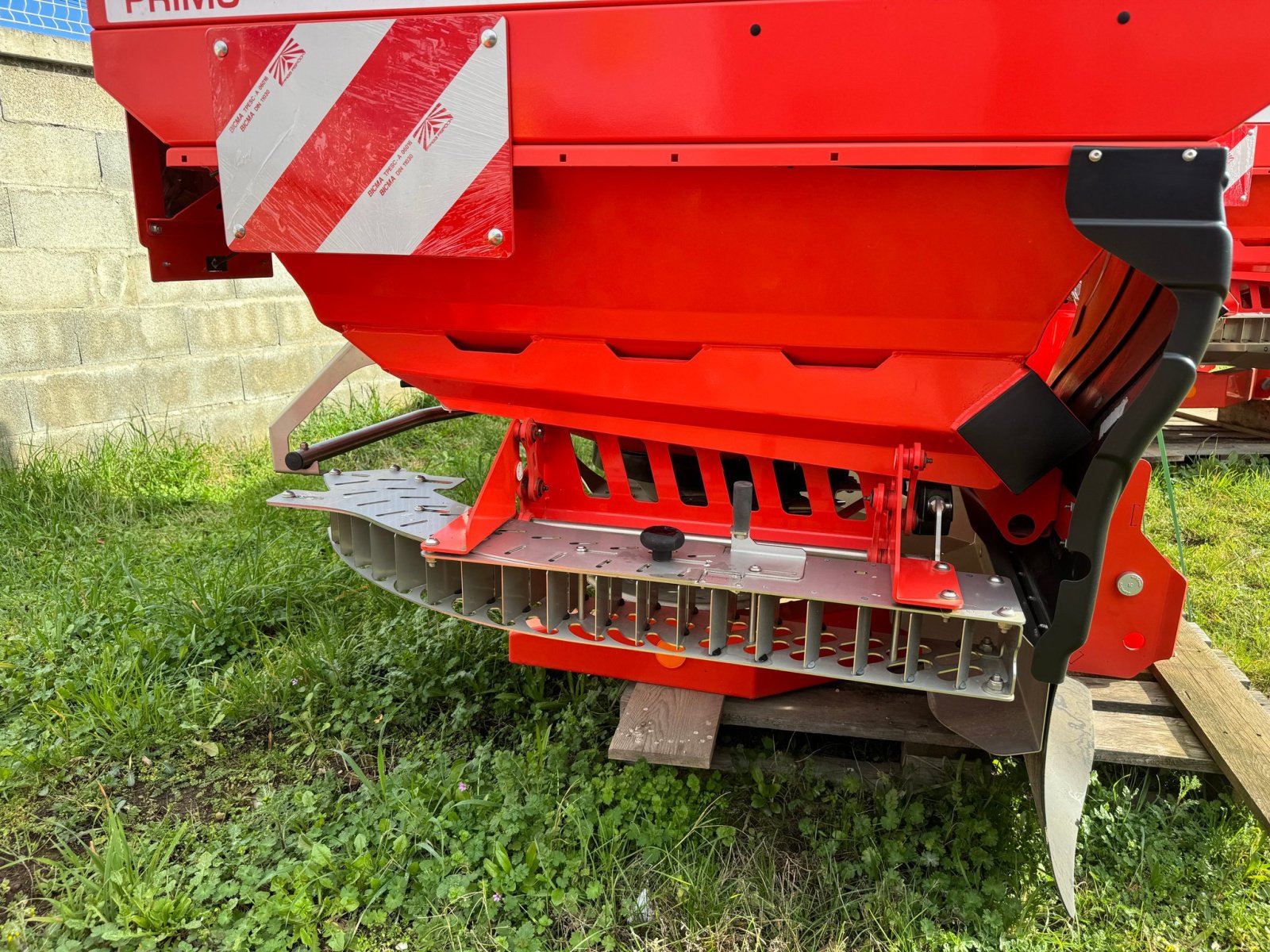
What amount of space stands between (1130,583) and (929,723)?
0.56 meters

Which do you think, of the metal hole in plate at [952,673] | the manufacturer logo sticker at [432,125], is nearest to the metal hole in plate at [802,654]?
the metal hole in plate at [952,673]

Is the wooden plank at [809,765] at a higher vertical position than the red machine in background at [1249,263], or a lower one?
lower

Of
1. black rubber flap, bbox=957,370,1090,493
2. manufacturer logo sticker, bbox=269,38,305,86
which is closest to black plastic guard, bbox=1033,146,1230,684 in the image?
black rubber flap, bbox=957,370,1090,493

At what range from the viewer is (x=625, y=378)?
78.2 inches

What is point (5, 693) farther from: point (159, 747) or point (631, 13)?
point (631, 13)

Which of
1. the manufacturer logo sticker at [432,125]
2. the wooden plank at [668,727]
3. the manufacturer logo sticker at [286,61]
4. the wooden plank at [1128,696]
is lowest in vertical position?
the wooden plank at [1128,696]

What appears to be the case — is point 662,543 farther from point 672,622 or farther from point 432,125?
point 432,125

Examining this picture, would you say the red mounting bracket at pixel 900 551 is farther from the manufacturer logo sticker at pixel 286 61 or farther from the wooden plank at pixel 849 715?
the manufacturer logo sticker at pixel 286 61

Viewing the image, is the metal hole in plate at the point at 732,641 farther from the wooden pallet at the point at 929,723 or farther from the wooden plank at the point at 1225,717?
the wooden plank at the point at 1225,717

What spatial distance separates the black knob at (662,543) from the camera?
6.20 feet

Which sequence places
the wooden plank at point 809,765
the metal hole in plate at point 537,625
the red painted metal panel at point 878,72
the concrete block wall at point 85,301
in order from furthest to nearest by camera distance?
the concrete block wall at point 85,301, the wooden plank at point 809,765, the metal hole in plate at point 537,625, the red painted metal panel at point 878,72

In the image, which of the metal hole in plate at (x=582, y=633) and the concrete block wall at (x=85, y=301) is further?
the concrete block wall at (x=85, y=301)

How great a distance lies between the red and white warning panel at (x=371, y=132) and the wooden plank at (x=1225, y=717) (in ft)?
6.31

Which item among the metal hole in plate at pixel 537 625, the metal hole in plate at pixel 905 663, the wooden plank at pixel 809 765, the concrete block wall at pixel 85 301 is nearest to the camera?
the metal hole in plate at pixel 905 663
